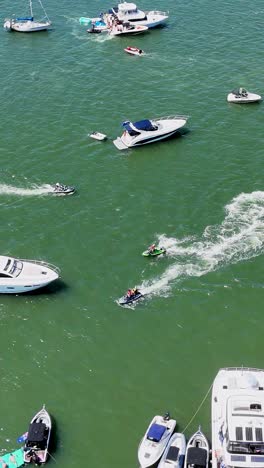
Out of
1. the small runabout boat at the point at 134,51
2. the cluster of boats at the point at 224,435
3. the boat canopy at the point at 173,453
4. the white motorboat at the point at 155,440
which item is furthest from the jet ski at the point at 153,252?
the small runabout boat at the point at 134,51

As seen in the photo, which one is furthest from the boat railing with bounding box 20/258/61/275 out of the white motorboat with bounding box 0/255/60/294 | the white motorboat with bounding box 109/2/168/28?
the white motorboat with bounding box 109/2/168/28

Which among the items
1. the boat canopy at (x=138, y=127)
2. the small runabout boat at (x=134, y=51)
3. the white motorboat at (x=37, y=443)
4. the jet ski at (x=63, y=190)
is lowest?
the white motorboat at (x=37, y=443)

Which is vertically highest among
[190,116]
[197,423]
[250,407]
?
[190,116]

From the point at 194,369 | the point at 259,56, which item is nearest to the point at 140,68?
the point at 259,56

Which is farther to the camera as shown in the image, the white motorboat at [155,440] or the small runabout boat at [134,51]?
the small runabout boat at [134,51]

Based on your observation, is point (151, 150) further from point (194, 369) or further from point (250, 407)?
point (250, 407)

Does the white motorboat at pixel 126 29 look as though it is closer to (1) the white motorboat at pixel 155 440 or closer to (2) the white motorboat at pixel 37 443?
(1) the white motorboat at pixel 155 440

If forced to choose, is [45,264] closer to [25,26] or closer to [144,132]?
[144,132]
